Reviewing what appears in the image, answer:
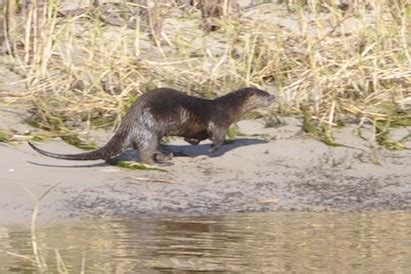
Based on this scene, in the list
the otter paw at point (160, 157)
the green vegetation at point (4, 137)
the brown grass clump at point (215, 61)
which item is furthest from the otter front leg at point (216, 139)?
the green vegetation at point (4, 137)

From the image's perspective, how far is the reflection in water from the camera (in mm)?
4391

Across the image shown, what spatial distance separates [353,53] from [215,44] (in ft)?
3.48

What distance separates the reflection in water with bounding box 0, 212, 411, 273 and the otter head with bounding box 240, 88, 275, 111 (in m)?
1.11

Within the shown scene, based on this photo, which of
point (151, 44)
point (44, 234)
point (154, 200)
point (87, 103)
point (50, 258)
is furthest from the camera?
point (151, 44)

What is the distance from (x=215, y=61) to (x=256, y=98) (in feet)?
3.31

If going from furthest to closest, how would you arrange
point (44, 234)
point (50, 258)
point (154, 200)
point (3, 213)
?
1. point (154, 200)
2. point (3, 213)
3. point (44, 234)
4. point (50, 258)

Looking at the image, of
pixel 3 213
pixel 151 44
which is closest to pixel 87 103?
pixel 151 44

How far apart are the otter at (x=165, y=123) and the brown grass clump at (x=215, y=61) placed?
0.56 m

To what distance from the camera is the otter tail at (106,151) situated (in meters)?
5.86

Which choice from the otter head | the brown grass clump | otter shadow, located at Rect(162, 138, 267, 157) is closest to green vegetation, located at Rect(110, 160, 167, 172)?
otter shadow, located at Rect(162, 138, 267, 157)

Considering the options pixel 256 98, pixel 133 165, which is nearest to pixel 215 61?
pixel 256 98

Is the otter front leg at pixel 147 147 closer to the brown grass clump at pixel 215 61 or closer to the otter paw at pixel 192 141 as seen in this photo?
the otter paw at pixel 192 141

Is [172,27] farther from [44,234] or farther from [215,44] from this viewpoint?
[44,234]

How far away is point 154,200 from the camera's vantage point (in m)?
5.59
